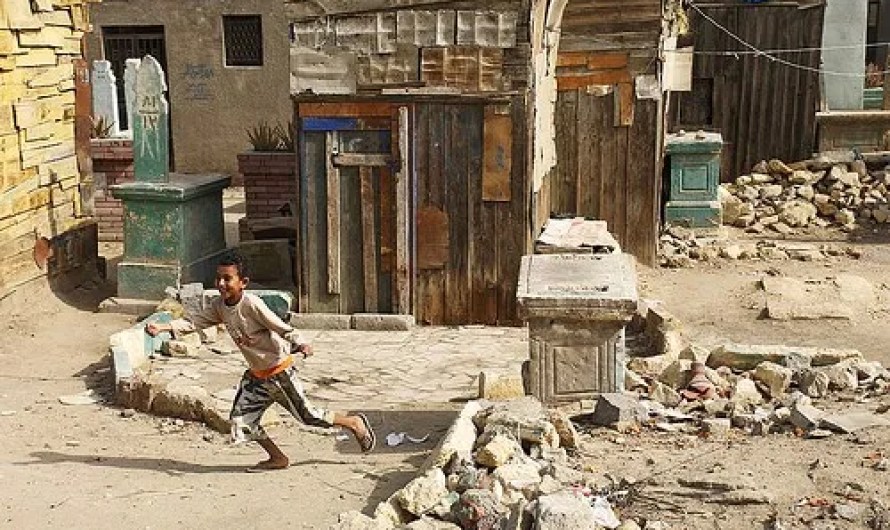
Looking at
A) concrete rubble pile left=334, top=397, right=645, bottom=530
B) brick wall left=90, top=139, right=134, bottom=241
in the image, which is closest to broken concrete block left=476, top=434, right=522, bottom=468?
concrete rubble pile left=334, top=397, right=645, bottom=530

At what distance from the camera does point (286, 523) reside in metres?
5.54

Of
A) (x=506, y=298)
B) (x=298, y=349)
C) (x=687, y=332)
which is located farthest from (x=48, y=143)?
(x=687, y=332)

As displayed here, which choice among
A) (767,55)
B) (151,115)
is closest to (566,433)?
(151,115)

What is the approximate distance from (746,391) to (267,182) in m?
7.33

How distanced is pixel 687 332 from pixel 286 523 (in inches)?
203

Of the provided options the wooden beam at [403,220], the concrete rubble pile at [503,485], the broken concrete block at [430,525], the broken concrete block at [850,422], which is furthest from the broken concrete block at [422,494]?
the wooden beam at [403,220]

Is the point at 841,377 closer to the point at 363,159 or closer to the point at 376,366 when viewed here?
the point at 376,366

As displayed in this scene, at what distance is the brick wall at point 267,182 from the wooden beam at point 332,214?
9.40 ft

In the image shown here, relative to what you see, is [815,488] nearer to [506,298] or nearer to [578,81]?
[506,298]

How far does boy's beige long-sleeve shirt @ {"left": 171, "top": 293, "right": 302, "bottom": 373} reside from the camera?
6086 millimetres

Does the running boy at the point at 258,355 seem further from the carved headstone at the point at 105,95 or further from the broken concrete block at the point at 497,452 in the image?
the carved headstone at the point at 105,95

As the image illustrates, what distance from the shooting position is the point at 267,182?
41.4 feet

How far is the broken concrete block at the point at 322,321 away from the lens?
9.87m

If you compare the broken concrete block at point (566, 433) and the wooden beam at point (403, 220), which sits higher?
the wooden beam at point (403, 220)
